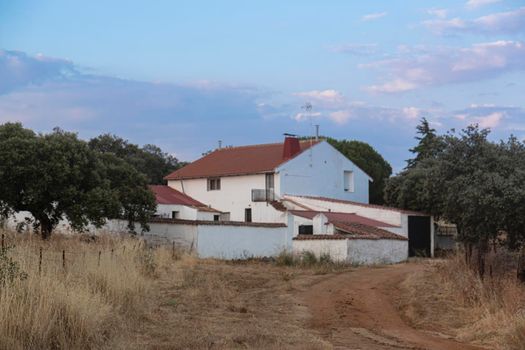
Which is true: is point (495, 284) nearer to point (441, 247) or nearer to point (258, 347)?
point (258, 347)

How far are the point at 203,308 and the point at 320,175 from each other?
38.8 m

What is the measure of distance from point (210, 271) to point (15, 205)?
411 inches

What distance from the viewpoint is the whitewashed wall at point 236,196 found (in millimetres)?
49625

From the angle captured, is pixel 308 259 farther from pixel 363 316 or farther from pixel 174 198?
pixel 174 198

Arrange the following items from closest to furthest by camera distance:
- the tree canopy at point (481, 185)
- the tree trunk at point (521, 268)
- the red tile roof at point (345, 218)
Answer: the tree trunk at point (521, 268) → the tree canopy at point (481, 185) → the red tile roof at point (345, 218)

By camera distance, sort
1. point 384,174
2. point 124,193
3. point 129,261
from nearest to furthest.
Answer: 1. point 129,261
2. point 124,193
3. point 384,174

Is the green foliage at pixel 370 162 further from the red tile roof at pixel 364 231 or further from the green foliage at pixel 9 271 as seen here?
the green foliage at pixel 9 271

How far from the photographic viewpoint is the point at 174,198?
51812 mm

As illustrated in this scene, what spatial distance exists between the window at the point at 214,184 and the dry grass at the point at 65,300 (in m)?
39.3

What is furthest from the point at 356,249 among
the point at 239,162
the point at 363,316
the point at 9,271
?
the point at 9,271

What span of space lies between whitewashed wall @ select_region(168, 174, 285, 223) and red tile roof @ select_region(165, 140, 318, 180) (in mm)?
548

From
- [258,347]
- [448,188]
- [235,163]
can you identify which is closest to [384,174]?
[235,163]

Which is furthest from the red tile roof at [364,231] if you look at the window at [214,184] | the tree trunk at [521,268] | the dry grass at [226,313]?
the window at [214,184]

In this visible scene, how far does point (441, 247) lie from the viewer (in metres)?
45.7
